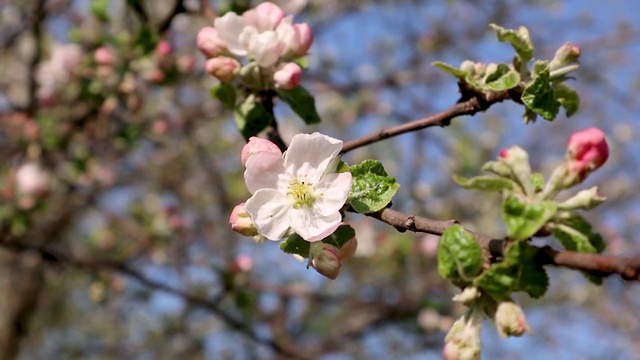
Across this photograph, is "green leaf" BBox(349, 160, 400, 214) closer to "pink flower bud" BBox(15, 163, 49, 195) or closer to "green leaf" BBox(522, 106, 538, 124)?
"green leaf" BBox(522, 106, 538, 124)

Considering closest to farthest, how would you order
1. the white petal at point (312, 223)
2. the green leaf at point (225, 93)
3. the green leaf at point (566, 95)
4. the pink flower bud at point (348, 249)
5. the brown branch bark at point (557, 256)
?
the brown branch bark at point (557, 256)
the white petal at point (312, 223)
the pink flower bud at point (348, 249)
the green leaf at point (566, 95)
the green leaf at point (225, 93)

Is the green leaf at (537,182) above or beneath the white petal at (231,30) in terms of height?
beneath

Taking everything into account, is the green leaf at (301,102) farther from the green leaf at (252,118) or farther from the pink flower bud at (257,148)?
the pink flower bud at (257,148)

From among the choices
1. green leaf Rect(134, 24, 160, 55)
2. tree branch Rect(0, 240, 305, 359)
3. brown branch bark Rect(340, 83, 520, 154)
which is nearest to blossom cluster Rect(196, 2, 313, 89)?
brown branch bark Rect(340, 83, 520, 154)

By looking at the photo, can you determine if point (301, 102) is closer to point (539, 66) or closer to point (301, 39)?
point (301, 39)

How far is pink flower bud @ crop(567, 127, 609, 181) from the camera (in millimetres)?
1055

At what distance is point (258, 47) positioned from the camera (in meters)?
1.40

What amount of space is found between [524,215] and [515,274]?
0.28ft

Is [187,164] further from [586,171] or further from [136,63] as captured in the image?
[586,171]

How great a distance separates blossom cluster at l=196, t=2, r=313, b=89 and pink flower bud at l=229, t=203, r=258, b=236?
1.25 feet

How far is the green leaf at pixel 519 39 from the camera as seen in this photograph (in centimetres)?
119

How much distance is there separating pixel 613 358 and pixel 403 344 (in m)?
2.90

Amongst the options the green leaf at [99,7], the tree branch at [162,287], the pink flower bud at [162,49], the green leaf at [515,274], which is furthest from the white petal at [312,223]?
the green leaf at [99,7]

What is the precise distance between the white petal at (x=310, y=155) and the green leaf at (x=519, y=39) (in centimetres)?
38
